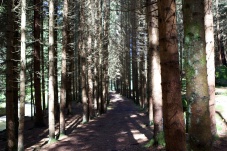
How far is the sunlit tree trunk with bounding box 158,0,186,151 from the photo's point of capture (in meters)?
3.00

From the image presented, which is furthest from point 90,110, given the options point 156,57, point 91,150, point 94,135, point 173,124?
point 173,124

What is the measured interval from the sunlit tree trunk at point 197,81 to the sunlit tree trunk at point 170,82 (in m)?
0.13

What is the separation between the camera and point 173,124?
300cm

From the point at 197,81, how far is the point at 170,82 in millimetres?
319

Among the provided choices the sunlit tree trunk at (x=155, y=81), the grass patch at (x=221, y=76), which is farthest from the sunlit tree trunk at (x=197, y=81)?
the grass patch at (x=221, y=76)

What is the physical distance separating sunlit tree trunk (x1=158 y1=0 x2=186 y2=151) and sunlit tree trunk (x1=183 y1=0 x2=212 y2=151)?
0.44ft

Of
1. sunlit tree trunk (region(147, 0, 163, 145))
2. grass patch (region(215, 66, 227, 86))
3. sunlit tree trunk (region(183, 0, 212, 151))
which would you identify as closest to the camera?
sunlit tree trunk (region(183, 0, 212, 151))

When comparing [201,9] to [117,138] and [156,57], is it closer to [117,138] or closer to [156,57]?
[156,57]

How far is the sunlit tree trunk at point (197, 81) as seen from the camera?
2918 mm

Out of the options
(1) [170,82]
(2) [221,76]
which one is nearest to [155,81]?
(1) [170,82]

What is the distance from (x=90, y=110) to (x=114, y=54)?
99.6 ft

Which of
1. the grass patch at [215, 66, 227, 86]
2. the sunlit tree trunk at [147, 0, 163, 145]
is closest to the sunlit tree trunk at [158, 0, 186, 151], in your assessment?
the sunlit tree trunk at [147, 0, 163, 145]

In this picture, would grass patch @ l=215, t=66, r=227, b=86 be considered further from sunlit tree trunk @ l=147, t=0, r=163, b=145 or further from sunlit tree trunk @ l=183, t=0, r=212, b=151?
sunlit tree trunk @ l=183, t=0, r=212, b=151

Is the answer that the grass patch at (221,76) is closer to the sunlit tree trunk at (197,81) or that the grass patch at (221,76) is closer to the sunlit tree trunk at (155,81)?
the sunlit tree trunk at (155,81)
